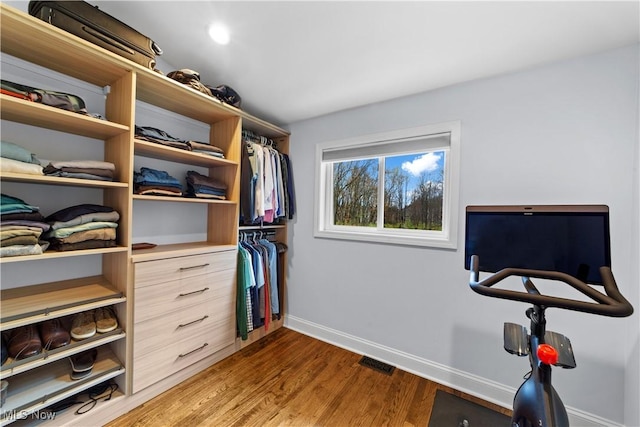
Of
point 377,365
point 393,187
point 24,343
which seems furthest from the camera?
point 393,187

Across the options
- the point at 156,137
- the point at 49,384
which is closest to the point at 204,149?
the point at 156,137

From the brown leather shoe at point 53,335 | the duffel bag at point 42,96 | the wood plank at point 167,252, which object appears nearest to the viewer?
the duffel bag at point 42,96

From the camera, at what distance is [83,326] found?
1.36 meters

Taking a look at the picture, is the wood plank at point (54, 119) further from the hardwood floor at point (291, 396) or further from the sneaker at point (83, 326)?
the hardwood floor at point (291, 396)

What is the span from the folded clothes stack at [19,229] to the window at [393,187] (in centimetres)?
186

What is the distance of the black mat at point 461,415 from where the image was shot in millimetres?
1449

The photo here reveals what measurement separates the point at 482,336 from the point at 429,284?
1.49 ft

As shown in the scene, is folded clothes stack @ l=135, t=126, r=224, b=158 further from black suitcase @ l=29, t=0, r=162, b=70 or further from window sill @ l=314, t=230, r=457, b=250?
window sill @ l=314, t=230, r=457, b=250

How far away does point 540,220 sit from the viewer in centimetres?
113

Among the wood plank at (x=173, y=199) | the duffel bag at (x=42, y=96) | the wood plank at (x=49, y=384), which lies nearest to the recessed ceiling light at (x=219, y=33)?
the duffel bag at (x=42, y=96)

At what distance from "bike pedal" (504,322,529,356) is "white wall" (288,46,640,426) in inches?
24.7

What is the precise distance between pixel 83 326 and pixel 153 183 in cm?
90

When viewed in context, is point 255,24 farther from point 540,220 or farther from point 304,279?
point 304,279

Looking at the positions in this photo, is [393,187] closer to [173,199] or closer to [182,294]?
[173,199]
